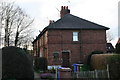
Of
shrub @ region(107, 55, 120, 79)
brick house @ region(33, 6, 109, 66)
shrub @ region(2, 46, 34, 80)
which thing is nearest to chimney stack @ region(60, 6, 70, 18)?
brick house @ region(33, 6, 109, 66)

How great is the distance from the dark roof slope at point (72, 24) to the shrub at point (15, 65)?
16.3 metres

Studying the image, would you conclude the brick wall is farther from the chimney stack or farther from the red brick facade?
the chimney stack

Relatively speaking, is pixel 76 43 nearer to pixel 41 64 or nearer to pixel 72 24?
pixel 72 24

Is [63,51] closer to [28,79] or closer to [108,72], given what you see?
[108,72]

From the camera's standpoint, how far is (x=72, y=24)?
32.4 m

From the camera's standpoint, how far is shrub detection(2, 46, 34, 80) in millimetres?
13984

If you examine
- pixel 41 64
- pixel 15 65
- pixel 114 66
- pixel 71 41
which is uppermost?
pixel 71 41

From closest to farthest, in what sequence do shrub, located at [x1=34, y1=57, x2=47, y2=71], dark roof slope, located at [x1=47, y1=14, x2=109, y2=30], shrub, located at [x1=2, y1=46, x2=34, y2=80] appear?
shrub, located at [x1=2, y1=46, x2=34, y2=80] < shrub, located at [x1=34, y1=57, x2=47, y2=71] < dark roof slope, located at [x1=47, y1=14, x2=109, y2=30]

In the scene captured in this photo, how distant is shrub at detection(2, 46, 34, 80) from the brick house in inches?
620

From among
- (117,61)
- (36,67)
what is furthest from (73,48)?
(117,61)

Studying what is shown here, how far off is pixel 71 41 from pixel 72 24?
9.71ft

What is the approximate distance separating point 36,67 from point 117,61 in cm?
1587

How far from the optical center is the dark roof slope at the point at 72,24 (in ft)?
103

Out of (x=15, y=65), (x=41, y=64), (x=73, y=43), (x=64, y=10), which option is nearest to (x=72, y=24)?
(x=73, y=43)
